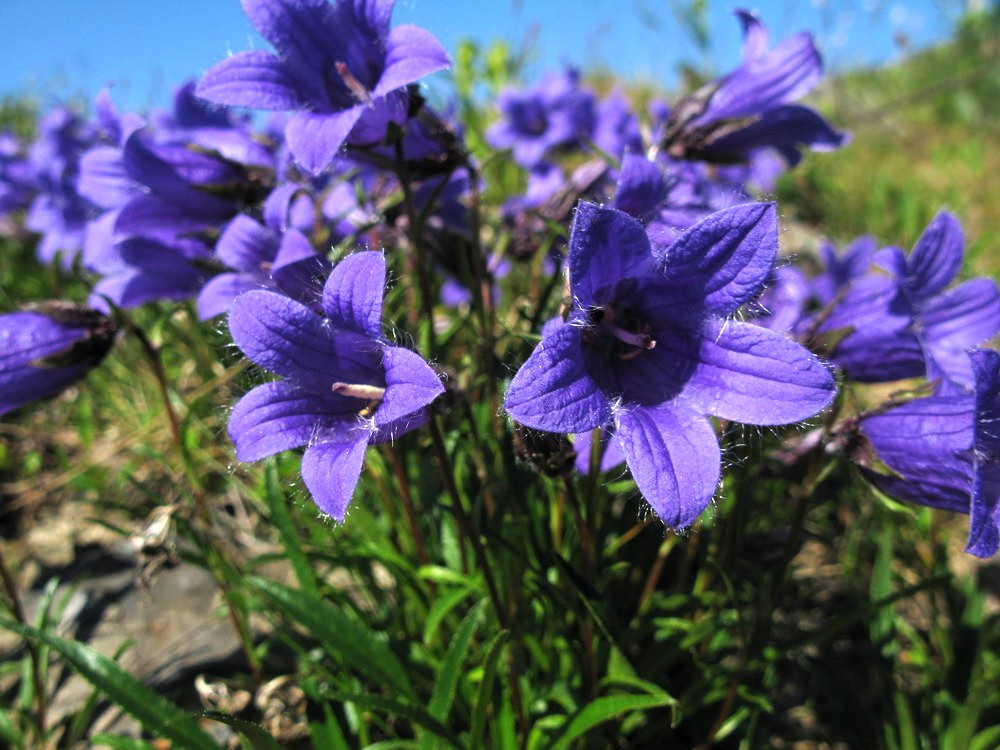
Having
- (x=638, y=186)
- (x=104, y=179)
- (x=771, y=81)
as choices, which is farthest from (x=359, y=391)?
(x=771, y=81)

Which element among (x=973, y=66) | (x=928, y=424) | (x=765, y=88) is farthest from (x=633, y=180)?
(x=973, y=66)

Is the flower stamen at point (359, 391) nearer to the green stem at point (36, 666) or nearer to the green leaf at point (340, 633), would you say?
the green leaf at point (340, 633)

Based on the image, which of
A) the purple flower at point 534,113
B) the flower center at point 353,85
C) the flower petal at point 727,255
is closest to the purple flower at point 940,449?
the flower petal at point 727,255

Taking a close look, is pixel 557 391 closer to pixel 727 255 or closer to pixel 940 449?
pixel 727 255

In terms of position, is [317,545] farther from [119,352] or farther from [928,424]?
[119,352]

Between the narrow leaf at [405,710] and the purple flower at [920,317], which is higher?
the purple flower at [920,317]
